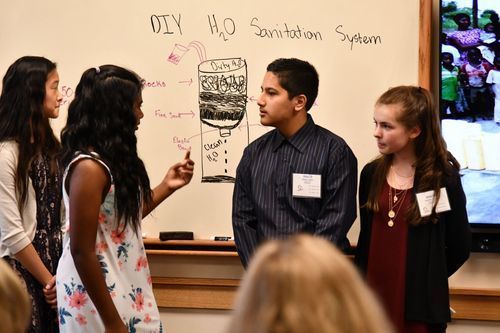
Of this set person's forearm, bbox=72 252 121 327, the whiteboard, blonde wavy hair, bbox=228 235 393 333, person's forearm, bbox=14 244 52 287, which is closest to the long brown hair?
the whiteboard

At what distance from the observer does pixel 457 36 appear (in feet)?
10.9

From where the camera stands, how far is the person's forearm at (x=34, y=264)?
2.79 meters

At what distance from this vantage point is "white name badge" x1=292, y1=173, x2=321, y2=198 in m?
2.92

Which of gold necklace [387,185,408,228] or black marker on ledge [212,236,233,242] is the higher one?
gold necklace [387,185,408,228]

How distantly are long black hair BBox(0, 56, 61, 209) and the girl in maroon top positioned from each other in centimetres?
129

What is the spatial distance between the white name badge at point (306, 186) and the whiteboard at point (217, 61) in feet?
2.17

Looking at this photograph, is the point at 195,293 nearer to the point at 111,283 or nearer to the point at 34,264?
the point at 34,264

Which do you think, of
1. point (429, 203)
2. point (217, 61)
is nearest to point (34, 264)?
point (217, 61)

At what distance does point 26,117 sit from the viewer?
287 cm

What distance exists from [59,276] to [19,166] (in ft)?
1.92

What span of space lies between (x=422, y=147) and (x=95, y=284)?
1.41m

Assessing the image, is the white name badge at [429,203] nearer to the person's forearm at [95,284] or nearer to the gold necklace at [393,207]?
the gold necklace at [393,207]

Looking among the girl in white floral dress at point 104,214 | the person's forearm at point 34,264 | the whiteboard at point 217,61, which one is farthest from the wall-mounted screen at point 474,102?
the person's forearm at point 34,264

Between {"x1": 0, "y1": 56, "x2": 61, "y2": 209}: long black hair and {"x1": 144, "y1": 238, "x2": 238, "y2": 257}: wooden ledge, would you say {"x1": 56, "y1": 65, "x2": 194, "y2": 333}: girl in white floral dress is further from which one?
{"x1": 144, "y1": 238, "x2": 238, "y2": 257}: wooden ledge
